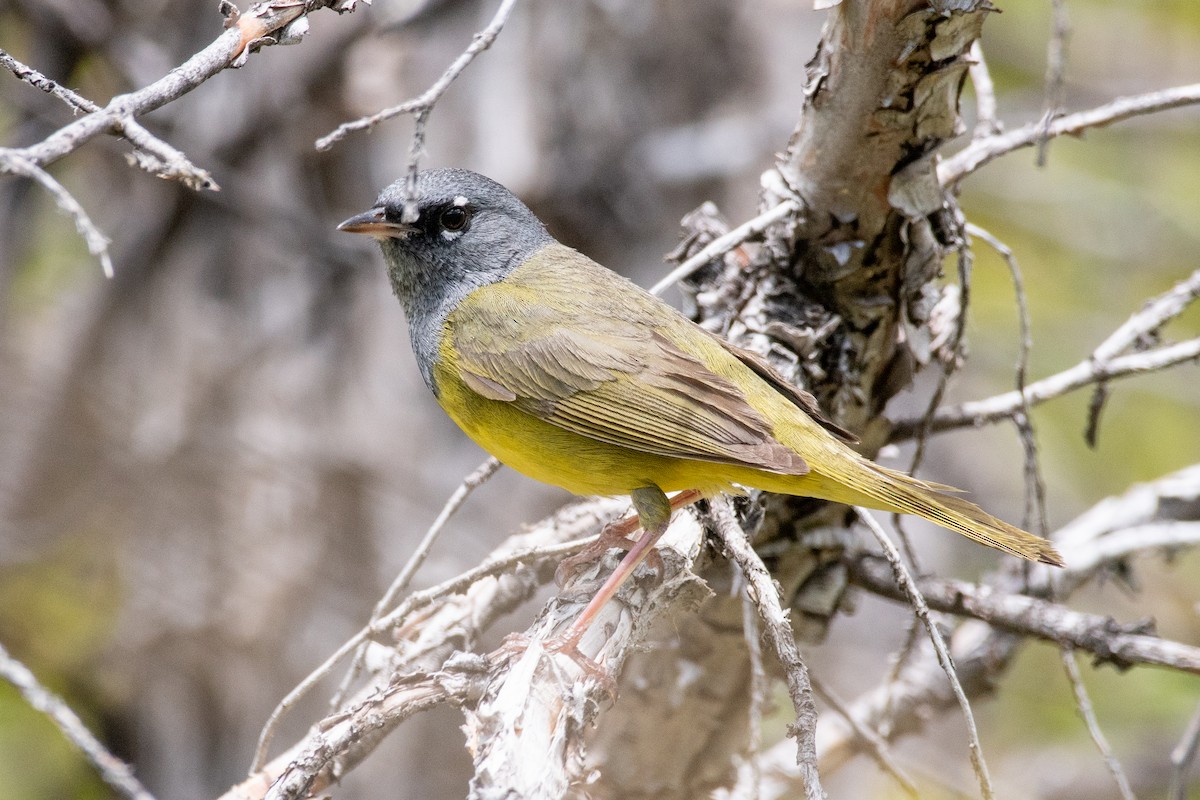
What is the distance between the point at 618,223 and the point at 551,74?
0.79 m

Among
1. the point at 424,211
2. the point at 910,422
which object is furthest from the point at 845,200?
the point at 424,211

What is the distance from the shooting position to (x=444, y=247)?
341 centimetres

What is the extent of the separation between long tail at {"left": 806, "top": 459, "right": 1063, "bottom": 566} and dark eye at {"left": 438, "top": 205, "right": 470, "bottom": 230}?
153 cm

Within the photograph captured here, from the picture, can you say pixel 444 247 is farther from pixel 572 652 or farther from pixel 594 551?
pixel 572 652

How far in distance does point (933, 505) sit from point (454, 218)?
1.74 meters

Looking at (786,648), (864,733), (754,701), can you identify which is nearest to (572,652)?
(786,648)

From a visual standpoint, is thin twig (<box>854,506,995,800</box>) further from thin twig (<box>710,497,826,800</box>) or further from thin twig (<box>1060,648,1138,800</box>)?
thin twig (<box>1060,648,1138,800</box>)

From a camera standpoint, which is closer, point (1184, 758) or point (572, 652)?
point (572, 652)

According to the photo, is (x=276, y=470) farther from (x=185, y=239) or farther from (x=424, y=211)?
(x=424, y=211)

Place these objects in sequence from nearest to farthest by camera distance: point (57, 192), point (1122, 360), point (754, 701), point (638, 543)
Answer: point (57, 192) < point (754, 701) < point (638, 543) < point (1122, 360)

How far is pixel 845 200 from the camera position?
273 centimetres

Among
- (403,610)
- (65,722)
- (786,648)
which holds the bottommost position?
(65,722)

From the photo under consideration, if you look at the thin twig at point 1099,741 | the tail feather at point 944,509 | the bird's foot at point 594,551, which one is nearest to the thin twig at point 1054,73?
the tail feather at point 944,509

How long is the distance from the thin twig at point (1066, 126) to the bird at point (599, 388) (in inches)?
29.3
